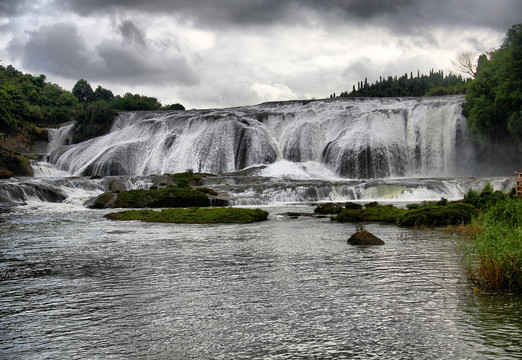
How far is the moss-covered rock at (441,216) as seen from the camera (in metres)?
17.9

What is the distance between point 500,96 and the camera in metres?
41.7

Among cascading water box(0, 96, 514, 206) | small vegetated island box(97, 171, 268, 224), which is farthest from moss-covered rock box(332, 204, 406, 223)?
cascading water box(0, 96, 514, 206)

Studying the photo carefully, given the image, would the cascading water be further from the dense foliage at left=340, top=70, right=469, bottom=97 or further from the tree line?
the dense foliage at left=340, top=70, right=469, bottom=97

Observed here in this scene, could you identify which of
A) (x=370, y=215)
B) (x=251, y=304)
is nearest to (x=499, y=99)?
(x=370, y=215)

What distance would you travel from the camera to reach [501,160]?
47031 millimetres

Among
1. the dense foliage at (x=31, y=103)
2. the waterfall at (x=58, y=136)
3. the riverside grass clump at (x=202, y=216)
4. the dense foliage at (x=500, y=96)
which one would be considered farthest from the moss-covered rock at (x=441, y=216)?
the waterfall at (x=58, y=136)

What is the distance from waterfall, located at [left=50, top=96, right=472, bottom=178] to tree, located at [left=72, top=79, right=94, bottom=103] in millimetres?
52901

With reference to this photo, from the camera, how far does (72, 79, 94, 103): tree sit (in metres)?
106

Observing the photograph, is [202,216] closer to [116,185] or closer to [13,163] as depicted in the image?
[116,185]

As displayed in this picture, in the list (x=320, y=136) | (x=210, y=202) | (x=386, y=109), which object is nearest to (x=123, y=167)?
(x=320, y=136)

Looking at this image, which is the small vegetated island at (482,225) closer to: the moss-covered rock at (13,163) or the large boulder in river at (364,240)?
the large boulder in river at (364,240)

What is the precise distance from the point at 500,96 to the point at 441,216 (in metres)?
28.2

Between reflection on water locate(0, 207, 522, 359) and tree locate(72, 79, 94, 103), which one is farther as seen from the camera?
tree locate(72, 79, 94, 103)

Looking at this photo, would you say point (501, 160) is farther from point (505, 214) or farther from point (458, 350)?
point (458, 350)
